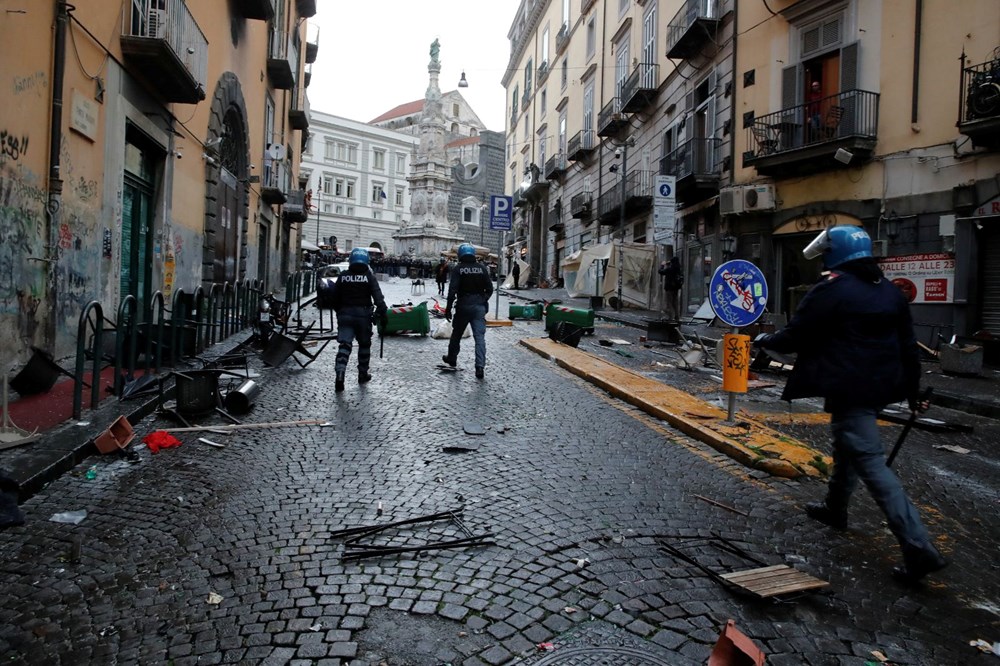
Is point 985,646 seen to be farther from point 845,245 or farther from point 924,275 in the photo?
point 924,275

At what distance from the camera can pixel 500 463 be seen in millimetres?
4887

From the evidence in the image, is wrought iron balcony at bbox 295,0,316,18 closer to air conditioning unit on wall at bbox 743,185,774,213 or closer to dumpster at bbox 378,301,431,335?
dumpster at bbox 378,301,431,335

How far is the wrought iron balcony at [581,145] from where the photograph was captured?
107ft

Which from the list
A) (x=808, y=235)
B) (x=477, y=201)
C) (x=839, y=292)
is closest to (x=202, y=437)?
(x=839, y=292)

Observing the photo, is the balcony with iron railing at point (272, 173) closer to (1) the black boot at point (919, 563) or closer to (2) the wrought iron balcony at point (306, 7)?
(2) the wrought iron balcony at point (306, 7)

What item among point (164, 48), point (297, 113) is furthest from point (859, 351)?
point (297, 113)

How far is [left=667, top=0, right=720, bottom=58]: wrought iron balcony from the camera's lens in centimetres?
1927

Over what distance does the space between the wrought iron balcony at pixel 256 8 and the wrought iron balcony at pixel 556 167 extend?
23.1m

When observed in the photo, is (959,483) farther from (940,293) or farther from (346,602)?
(940,293)

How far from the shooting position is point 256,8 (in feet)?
52.1

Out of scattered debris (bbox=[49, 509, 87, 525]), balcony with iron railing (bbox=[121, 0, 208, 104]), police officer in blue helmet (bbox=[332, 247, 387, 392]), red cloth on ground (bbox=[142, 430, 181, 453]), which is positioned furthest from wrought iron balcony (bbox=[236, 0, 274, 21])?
scattered debris (bbox=[49, 509, 87, 525])

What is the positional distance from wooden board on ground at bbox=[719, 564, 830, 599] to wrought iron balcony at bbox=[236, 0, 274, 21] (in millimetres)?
16511

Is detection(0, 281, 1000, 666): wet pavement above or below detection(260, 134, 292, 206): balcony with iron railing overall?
below

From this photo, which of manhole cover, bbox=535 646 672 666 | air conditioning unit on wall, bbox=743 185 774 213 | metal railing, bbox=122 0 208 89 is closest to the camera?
manhole cover, bbox=535 646 672 666
